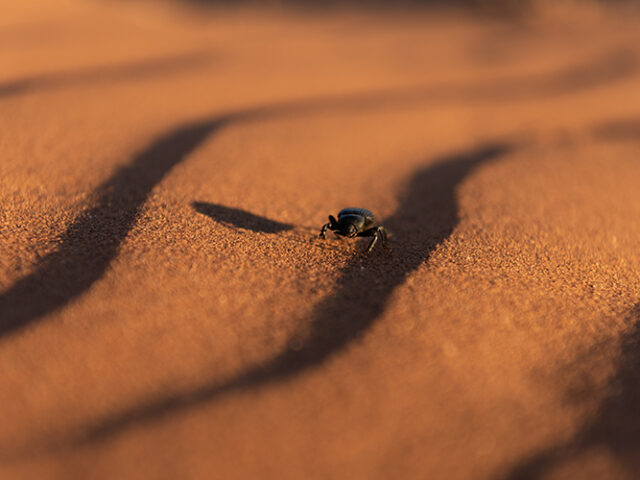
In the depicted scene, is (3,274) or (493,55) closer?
(3,274)

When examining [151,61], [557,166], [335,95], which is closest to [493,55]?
[335,95]

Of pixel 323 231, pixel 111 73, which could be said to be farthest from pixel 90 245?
pixel 111 73

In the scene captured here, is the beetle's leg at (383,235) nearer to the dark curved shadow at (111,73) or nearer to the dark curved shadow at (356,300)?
the dark curved shadow at (356,300)

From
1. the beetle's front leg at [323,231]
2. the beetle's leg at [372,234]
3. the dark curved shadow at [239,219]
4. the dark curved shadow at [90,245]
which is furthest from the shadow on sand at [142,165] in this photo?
the beetle's leg at [372,234]

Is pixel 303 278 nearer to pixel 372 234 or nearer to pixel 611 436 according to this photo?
pixel 372 234

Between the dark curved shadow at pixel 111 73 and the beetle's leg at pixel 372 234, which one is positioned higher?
the dark curved shadow at pixel 111 73

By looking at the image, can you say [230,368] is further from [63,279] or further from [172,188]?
[172,188]
